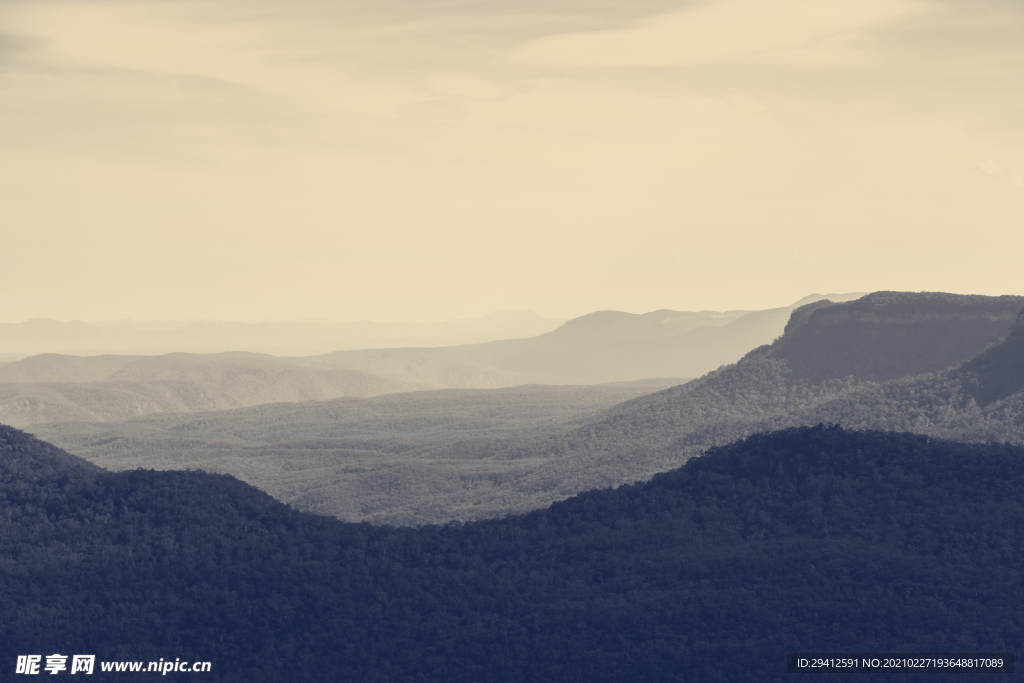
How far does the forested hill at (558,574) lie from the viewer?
5638cm

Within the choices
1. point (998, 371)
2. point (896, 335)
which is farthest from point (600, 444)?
point (998, 371)

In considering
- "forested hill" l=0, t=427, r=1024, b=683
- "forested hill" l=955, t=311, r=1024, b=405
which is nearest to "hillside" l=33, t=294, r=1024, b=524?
"forested hill" l=955, t=311, r=1024, b=405

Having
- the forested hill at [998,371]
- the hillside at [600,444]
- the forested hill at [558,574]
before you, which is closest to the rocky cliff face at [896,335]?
the hillside at [600,444]

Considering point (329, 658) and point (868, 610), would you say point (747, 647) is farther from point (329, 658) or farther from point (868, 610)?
point (329, 658)

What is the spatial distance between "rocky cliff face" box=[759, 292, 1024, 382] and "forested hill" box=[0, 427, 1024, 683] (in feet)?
266

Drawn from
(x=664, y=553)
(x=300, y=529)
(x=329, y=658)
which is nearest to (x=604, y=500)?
(x=664, y=553)

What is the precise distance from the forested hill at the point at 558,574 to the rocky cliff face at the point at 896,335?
8100 cm

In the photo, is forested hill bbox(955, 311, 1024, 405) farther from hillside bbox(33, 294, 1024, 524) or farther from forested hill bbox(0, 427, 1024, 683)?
forested hill bbox(0, 427, 1024, 683)

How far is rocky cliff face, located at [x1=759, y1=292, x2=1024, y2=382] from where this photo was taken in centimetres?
15725

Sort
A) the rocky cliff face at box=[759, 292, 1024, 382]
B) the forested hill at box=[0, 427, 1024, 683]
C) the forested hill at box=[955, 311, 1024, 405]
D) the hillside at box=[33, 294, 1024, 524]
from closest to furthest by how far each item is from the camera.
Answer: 1. the forested hill at box=[0, 427, 1024, 683]
2. the forested hill at box=[955, 311, 1024, 405]
3. the hillside at box=[33, 294, 1024, 524]
4. the rocky cliff face at box=[759, 292, 1024, 382]

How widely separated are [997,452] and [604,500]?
27475 millimetres

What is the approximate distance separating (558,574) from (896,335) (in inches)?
4469

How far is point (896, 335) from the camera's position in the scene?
164625 mm

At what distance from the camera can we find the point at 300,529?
71.0 meters
